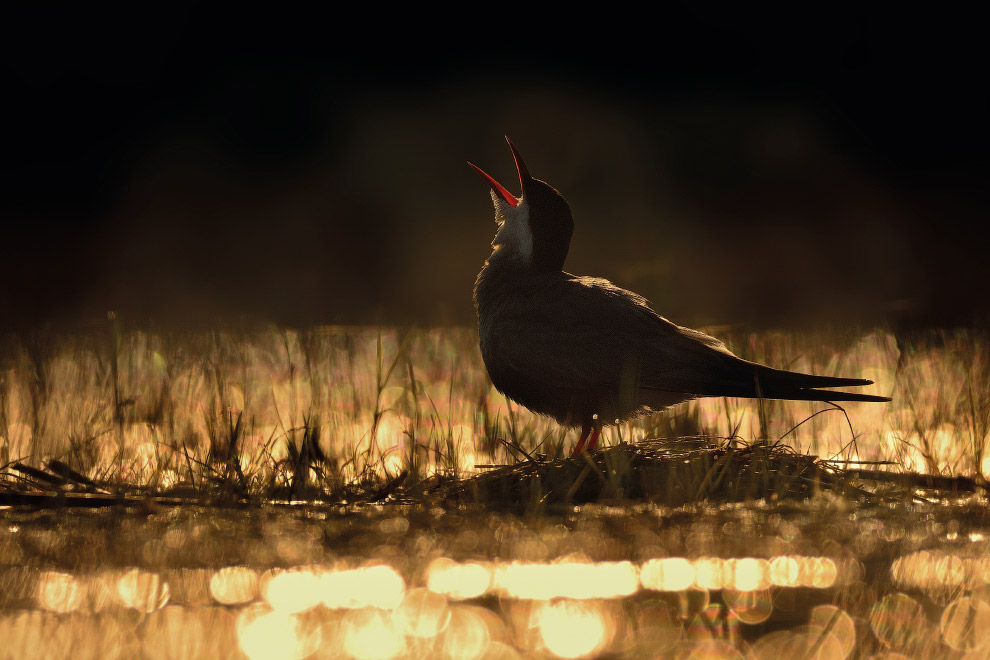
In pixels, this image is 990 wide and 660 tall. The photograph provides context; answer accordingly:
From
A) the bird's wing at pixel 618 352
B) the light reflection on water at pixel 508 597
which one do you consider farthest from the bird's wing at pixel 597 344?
the light reflection on water at pixel 508 597

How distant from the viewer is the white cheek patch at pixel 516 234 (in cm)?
463

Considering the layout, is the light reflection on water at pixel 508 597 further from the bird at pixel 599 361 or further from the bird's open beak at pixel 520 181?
the bird's open beak at pixel 520 181

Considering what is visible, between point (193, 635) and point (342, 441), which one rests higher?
point (342, 441)

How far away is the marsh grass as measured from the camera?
3.21m

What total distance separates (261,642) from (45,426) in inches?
92.6

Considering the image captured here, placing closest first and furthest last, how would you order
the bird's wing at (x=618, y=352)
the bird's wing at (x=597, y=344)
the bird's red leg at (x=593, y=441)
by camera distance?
the bird's wing at (x=618, y=352)
the bird's wing at (x=597, y=344)
the bird's red leg at (x=593, y=441)

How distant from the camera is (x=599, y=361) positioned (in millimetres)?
3973

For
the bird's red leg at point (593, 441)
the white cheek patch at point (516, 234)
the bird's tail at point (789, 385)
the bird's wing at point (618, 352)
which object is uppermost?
the white cheek patch at point (516, 234)

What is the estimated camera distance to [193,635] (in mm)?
1843

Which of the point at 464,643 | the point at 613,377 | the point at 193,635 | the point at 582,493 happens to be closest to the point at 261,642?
the point at 193,635

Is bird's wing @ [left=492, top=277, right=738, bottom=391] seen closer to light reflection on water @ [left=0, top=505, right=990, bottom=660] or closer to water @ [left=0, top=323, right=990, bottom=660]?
water @ [left=0, top=323, right=990, bottom=660]

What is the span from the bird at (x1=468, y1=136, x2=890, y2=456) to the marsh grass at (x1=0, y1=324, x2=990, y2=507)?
0.14 meters

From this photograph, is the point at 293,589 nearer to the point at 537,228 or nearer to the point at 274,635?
the point at 274,635

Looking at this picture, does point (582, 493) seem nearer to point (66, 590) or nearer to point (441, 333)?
point (66, 590)
